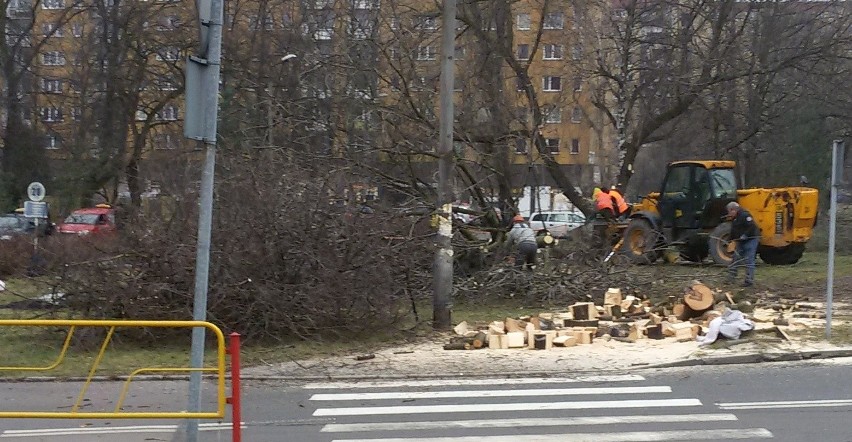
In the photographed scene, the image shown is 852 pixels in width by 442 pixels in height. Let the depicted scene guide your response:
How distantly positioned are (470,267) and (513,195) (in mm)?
3377

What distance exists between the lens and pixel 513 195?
20109mm

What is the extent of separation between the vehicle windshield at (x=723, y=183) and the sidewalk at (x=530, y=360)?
10.3 m

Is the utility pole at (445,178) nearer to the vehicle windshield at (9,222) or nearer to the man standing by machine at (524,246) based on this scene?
the man standing by machine at (524,246)

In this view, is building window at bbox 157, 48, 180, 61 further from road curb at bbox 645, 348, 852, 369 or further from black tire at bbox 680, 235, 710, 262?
road curb at bbox 645, 348, 852, 369

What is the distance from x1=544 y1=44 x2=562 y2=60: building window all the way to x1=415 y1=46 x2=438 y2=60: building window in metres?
5.45

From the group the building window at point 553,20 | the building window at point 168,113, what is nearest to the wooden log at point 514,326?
the building window at point 553,20

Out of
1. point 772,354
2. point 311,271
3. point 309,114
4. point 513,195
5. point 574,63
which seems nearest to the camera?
point 772,354

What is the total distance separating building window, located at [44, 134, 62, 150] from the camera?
1528 inches

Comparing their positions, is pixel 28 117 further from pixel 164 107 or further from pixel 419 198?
pixel 419 198

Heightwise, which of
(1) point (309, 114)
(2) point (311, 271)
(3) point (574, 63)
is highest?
(3) point (574, 63)

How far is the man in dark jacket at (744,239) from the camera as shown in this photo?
1791cm

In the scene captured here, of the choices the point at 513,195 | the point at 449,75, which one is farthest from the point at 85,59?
the point at 449,75

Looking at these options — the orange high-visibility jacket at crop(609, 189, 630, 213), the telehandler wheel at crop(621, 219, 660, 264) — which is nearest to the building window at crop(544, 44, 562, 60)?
Result: the orange high-visibility jacket at crop(609, 189, 630, 213)

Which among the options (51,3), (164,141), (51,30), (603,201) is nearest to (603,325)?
(603,201)
